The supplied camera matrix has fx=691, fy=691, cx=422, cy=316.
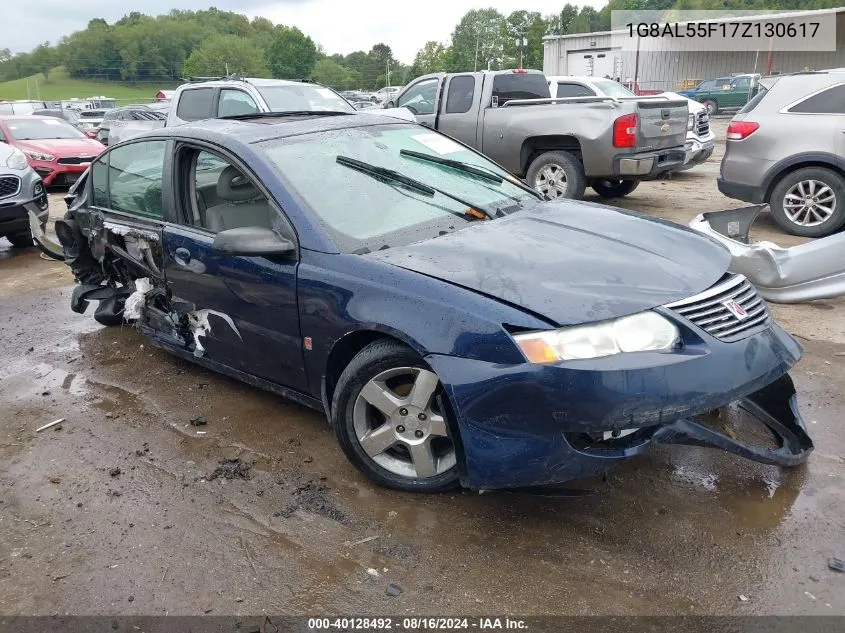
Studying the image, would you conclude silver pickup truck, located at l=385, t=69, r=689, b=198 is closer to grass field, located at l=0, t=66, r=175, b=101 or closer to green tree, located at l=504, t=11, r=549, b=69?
green tree, located at l=504, t=11, r=549, b=69

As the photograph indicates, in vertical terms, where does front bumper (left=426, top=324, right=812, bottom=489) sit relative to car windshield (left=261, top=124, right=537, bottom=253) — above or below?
below

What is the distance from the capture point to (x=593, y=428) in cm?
254

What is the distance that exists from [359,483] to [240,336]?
3.49ft

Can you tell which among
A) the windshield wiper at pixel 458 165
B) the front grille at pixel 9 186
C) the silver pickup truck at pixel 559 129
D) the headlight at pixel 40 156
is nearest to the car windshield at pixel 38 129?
the headlight at pixel 40 156

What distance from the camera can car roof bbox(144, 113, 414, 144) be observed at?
12.4ft

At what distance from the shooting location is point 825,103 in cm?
743

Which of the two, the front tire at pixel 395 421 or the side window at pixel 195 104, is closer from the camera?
the front tire at pixel 395 421

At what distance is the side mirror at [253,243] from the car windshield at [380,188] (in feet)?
0.73

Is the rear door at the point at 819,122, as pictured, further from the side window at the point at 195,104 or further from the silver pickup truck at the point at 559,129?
the side window at the point at 195,104

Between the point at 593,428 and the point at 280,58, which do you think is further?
the point at 280,58

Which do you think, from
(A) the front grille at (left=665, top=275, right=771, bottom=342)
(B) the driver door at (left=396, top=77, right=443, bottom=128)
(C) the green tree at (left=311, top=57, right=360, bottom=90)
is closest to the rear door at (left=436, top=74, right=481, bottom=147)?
(B) the driver door at (left=396, top=77, right=443, bottom=128)

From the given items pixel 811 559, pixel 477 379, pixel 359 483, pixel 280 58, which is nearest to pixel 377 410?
pixel 359 483

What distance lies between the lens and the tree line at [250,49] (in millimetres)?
79438

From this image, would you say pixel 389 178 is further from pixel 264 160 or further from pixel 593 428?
pixel 593 428
